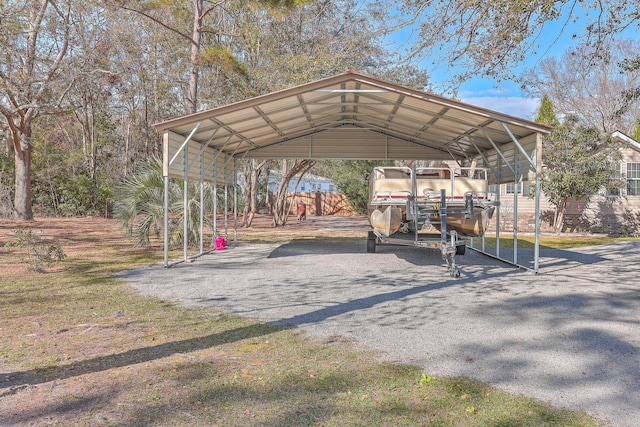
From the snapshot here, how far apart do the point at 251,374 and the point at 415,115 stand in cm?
957

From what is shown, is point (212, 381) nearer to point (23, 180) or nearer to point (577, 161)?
point (23, 180)

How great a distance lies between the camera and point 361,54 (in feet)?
66.7

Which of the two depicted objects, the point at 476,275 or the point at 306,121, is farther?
the point at 306,121

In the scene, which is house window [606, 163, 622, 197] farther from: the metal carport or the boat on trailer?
the boat on trailer

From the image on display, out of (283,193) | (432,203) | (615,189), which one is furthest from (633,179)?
(432,203)

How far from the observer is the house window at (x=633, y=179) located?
75.5 feet

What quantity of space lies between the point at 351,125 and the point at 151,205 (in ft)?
20.7

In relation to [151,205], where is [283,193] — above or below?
above

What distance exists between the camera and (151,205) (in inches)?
544

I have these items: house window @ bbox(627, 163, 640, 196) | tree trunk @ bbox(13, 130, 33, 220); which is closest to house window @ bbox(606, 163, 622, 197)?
house window @ bbox(627, 163, 640, 196)

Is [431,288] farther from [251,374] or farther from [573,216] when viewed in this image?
[573,216]

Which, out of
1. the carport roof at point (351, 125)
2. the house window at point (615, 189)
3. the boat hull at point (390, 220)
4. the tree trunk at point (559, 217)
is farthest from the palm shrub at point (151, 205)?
the house window at point (615, 189)

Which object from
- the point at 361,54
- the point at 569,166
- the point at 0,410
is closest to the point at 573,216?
the point at 569,166

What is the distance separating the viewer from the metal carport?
10297mm
